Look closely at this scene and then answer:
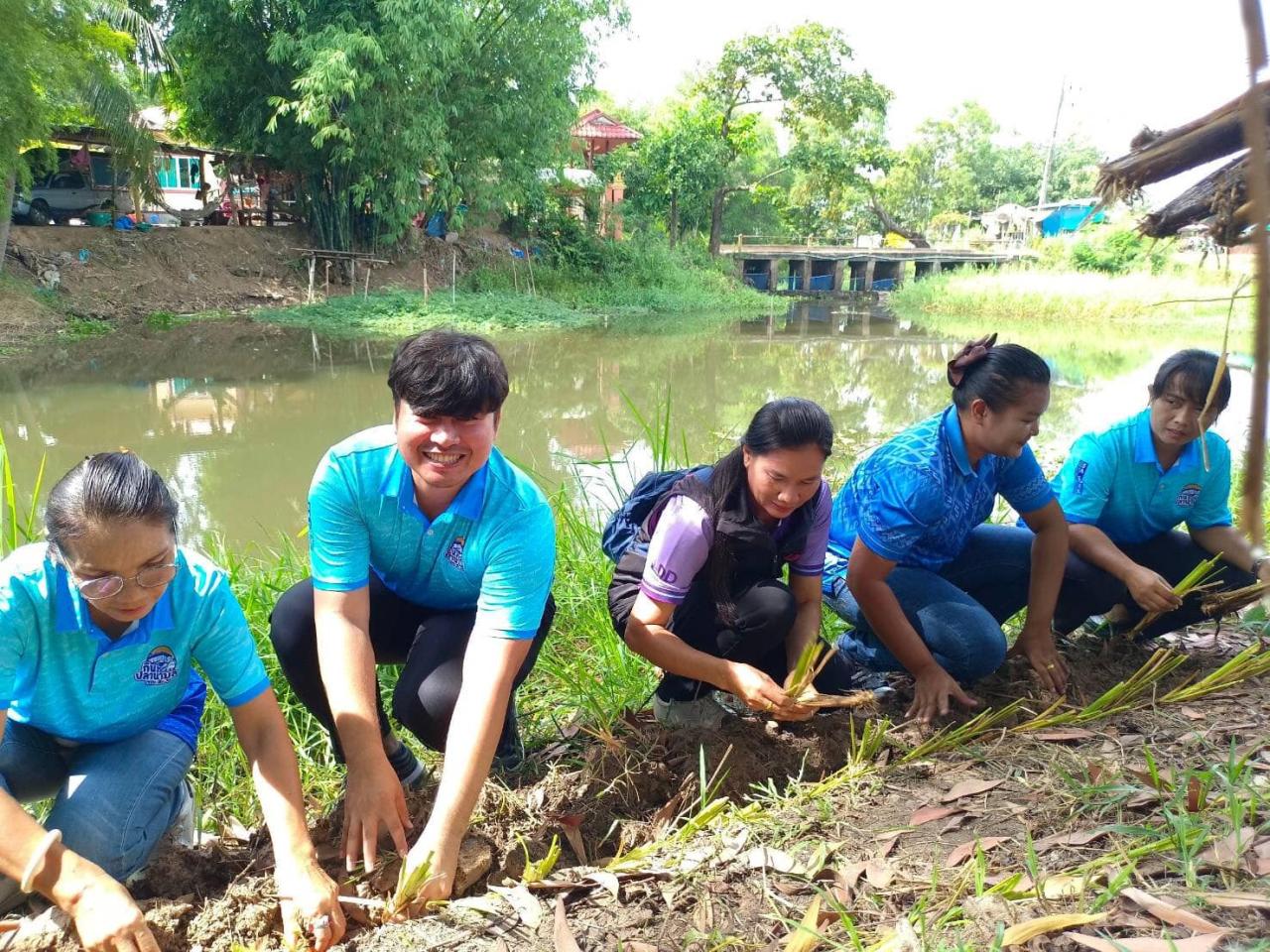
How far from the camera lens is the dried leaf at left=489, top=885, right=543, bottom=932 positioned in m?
1.53

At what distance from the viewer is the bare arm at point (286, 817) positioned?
1502 millimetres

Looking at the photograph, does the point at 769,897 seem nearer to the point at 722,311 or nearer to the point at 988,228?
the point at 722,311

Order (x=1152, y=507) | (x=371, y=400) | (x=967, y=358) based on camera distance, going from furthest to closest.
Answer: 1. (x=371, y=400)
2. (x=1152, y=507)
3. (x=967, y=358)

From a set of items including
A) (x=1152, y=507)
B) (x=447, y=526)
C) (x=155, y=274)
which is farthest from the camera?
(x=155, y=274)

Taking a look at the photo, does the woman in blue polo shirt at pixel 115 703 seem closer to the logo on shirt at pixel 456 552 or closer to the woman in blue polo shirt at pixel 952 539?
the logo on shirt at pixel 456 552

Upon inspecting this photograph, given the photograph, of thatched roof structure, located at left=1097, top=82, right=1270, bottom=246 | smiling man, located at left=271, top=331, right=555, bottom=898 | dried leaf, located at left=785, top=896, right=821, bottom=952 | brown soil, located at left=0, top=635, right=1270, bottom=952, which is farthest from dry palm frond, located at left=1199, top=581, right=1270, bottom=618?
smiling man, located at left=271, top=331, right=555, bottom=898

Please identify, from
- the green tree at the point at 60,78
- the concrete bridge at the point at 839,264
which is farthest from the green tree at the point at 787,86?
the green tree at the point at 60,78

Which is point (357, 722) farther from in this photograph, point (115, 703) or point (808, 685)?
point (808, 685)

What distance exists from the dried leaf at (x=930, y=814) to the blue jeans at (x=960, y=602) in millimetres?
601

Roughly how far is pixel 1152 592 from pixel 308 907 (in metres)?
2.14

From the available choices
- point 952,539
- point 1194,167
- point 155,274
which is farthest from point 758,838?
point 155,274

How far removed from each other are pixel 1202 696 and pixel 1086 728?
37 centimetres

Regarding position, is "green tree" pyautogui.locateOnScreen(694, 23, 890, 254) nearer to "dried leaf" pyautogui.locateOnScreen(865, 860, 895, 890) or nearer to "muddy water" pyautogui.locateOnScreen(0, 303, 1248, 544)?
"muddy water" pyautogui.locateOnScreen(0, 303, 1248, 544)

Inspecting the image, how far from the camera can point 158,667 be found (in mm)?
1705
